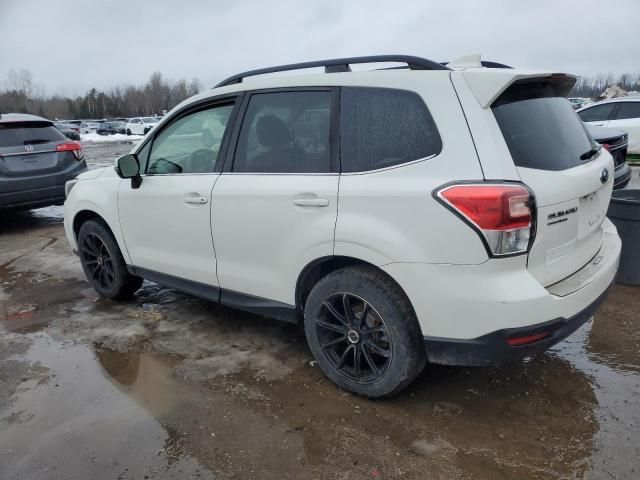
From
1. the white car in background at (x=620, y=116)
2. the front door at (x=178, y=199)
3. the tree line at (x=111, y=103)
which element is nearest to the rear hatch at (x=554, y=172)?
the front door at (x=178, y=199)

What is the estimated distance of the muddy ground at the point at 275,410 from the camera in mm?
2527

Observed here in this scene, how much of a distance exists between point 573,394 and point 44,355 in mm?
3639

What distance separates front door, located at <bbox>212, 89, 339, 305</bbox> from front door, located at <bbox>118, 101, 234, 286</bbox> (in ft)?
0.59

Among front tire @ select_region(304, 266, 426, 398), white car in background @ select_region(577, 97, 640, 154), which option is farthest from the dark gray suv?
white car in background @ select_region(577, 97, 640, 154)

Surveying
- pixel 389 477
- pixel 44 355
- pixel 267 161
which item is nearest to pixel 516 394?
pixel 389 477

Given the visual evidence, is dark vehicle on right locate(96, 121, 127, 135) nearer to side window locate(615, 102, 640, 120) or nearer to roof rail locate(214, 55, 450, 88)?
side window locate(615, 102, 640, 120)

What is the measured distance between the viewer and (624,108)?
423 inches

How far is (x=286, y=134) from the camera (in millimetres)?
3225

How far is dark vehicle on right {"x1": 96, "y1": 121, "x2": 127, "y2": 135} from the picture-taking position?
4228cm

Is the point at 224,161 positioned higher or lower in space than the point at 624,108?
lower

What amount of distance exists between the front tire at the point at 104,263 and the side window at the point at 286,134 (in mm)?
1808

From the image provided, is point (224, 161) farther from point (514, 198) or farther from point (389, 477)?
point (389, 477)

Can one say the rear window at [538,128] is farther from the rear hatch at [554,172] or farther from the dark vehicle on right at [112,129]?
the dark vehicle on right at [112,129]

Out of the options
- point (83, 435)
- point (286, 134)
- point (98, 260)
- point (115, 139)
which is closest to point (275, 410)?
point (83, 435)
